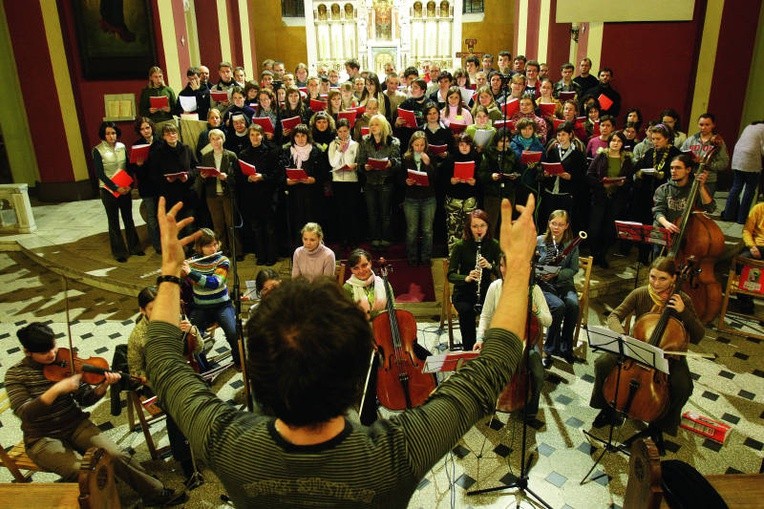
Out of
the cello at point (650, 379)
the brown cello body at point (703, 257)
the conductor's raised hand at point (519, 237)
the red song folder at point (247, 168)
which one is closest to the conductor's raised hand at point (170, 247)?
the conductor's raised hand at point (519, 237)

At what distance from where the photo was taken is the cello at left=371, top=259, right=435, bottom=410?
3.59 meters

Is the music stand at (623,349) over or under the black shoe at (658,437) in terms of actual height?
over

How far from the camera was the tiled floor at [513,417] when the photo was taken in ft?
11.2

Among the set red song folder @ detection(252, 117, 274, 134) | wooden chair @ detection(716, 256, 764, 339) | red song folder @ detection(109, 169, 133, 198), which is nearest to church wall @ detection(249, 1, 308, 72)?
red song folder @ detection(252, 117, 274, 134)

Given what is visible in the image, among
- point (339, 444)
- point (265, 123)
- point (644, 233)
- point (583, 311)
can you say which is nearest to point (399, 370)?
point (583, 311)

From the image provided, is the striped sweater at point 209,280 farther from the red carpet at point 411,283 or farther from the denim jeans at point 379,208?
the denim jeans at point 379,208

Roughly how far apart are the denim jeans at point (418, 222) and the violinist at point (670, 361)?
247 centimetres

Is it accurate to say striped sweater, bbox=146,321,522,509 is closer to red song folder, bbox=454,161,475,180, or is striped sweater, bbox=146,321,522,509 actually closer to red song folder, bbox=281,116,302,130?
red song folder, bbox=454,161,475,180

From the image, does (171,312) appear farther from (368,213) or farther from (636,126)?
(636,126)

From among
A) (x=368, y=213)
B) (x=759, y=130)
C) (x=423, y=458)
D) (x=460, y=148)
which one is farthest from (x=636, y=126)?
(x=423, y=458)

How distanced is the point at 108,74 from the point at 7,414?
675 cm

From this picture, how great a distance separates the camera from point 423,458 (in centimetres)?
111

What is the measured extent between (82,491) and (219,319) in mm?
2396

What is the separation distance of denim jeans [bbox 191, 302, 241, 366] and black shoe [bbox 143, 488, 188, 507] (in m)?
1.32
